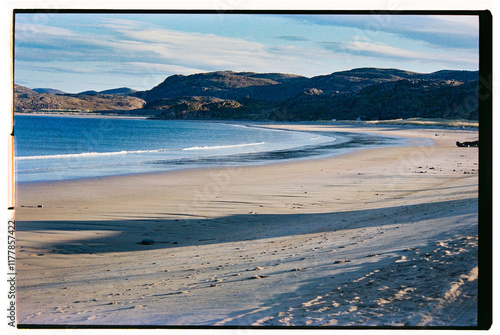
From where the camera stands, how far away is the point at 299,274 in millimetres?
5273

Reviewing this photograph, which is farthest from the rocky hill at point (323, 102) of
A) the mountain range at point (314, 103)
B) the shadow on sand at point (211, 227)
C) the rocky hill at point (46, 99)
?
the shadow on sand at point (211, 227)

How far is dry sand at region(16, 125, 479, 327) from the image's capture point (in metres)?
4.18

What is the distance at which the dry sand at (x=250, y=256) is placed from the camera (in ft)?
13.7

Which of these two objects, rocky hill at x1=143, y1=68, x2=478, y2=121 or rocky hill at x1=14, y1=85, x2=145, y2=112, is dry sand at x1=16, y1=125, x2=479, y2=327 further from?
rocky hill at x1=143, y1=68, x2=478, y2=121

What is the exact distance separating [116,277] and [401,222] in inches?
171

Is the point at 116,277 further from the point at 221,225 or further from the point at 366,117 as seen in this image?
the point at 366,117

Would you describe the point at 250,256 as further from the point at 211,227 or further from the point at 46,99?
the point at 46,99

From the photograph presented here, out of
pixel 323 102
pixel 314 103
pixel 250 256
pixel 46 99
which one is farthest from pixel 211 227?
pixel 314 103

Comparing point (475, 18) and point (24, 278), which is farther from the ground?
point (475, 18)

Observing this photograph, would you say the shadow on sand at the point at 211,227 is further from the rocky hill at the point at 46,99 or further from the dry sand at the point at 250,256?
the rocky hill at the point at 46,99

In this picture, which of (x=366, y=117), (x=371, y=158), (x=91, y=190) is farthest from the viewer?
(x=366, y=117)

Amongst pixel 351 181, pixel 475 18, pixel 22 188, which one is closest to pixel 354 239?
pixel 475 18

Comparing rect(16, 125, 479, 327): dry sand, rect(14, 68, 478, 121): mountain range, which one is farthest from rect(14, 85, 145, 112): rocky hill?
rect(14, 68, 478, 121): mountain range

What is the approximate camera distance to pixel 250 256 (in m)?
6.45
